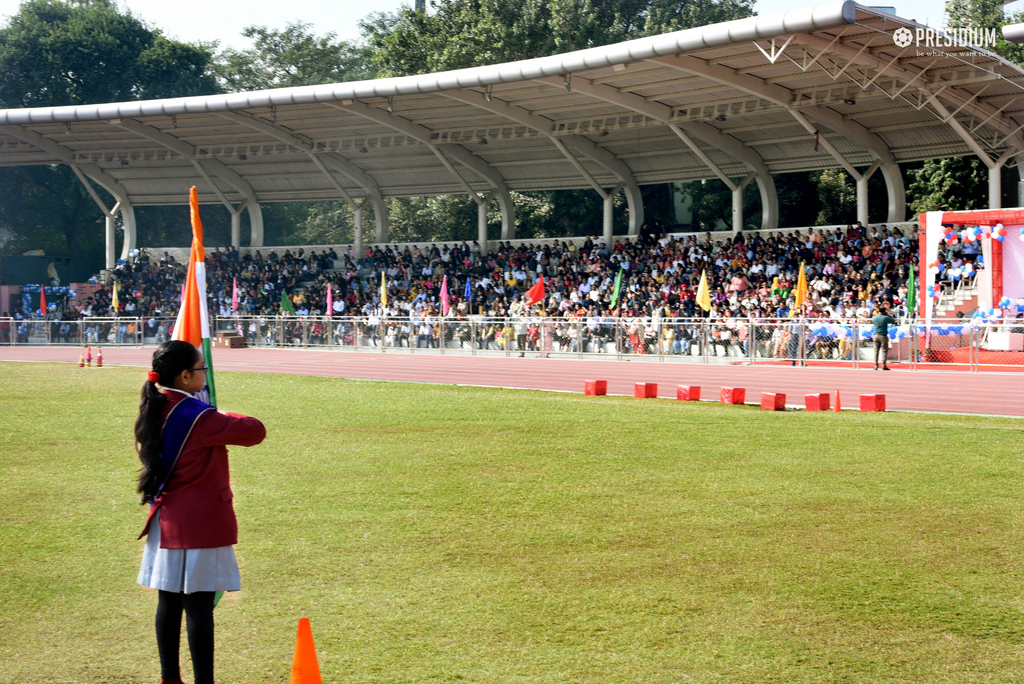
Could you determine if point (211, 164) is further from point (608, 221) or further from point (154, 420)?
point (154, 420)

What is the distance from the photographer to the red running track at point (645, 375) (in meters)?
18.6

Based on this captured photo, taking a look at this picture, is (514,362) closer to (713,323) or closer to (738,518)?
(713,323)

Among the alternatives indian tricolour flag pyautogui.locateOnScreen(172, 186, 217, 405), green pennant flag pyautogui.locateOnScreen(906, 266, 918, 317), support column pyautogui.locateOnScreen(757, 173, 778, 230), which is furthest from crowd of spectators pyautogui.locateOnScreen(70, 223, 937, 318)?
indian tricolour flag pyautogui.locateOnScreen(172, 186, 217, 405)

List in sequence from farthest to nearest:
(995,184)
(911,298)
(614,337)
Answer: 1. (995,184)
2. (614,337)
3. (911,298)

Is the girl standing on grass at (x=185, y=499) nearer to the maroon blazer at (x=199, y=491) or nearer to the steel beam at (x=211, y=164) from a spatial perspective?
the maroon blazer at (x=199, y=491)

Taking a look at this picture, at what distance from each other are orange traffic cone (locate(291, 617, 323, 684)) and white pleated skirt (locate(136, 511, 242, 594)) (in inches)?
19.7

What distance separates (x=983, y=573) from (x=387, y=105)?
114ft

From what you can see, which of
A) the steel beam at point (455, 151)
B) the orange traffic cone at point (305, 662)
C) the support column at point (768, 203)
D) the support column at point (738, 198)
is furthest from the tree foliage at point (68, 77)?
the orange traffic cone at point (305, 662)

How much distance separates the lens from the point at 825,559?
744cm

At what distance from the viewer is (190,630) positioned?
16.0 ft

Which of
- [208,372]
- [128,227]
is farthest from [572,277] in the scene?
[208,372]

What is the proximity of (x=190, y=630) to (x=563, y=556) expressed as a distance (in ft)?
11.0

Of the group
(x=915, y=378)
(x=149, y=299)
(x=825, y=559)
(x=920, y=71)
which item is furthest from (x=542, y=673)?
(x=149, y=299)

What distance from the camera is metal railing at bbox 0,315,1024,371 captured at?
78.7ft
